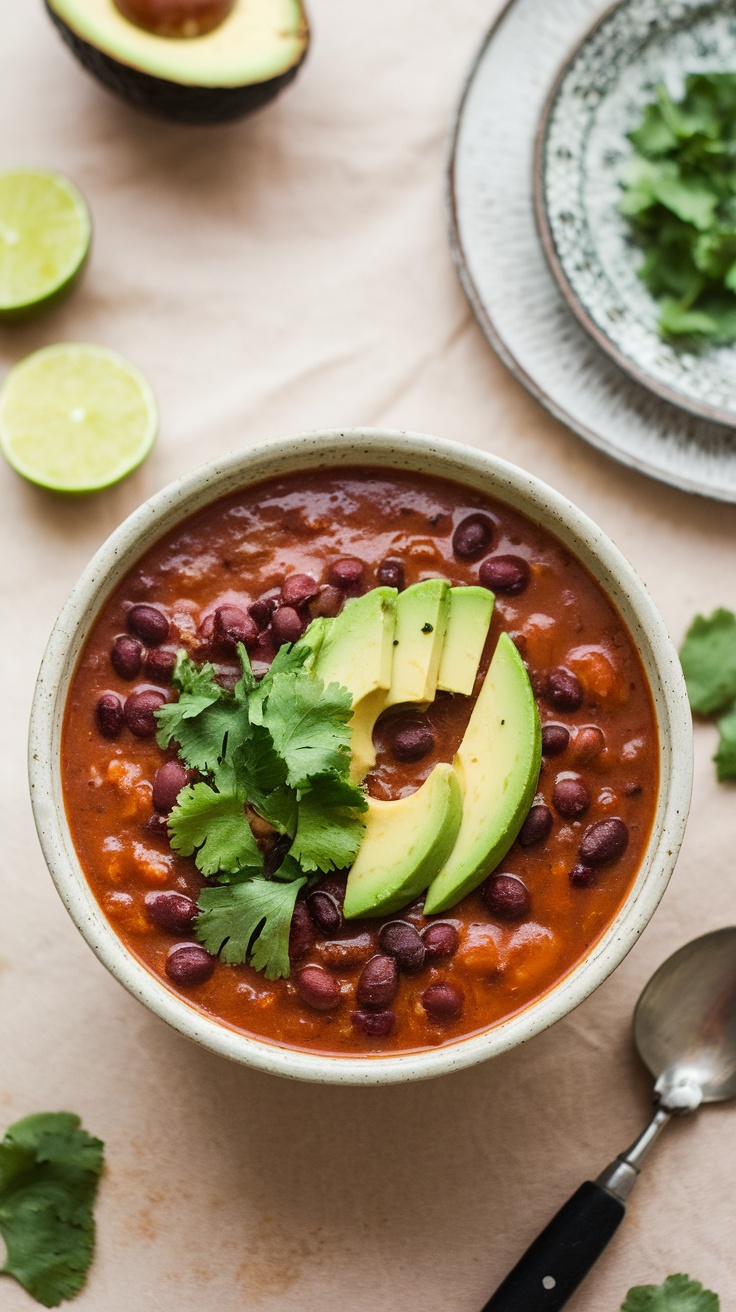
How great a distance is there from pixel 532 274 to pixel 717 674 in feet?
3.63

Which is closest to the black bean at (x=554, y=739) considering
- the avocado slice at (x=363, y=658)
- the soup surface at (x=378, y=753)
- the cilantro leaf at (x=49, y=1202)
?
the soup surface at (x=378, y=753)

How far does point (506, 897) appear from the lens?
7.99ft

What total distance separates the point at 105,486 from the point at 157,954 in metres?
1.15

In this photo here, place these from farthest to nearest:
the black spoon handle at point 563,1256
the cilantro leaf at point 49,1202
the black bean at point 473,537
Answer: the cilantro leaf at point 49,1202 < the black spoon handle at point 563,1256 < the black bean at point 473,537

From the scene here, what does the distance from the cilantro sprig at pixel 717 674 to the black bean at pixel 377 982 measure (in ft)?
3.43

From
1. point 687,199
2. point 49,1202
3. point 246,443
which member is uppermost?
point 687,199

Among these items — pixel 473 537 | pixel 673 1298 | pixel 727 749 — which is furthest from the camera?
pixel 727 749

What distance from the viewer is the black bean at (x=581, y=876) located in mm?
2494

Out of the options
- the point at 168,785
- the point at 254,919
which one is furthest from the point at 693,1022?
the point at 168,785

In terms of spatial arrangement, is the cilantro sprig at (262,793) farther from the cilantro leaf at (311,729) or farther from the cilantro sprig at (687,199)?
the cilantro sprig at (687,199)

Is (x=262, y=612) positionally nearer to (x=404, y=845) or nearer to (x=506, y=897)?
(x=404, y=845)

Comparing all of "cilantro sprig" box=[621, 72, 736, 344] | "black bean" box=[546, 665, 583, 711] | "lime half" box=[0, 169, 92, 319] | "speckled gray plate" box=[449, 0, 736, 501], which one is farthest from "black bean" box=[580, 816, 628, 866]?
"lime half" box=[0, 169, 92, 319]

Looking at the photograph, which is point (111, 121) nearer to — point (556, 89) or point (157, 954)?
point (556, 89)

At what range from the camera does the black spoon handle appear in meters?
2.73
